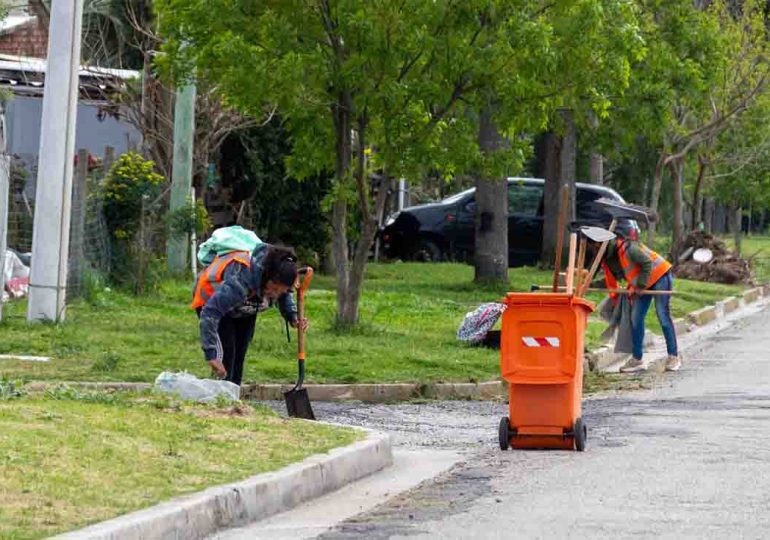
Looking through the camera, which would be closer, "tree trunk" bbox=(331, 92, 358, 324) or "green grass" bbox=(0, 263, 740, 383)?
"green grass" bbox=(0, 263, 740, 383)

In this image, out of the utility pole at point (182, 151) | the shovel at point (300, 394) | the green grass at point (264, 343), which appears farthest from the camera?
the utility pole at point (182, 151)

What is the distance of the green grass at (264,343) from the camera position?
14633 millimetres

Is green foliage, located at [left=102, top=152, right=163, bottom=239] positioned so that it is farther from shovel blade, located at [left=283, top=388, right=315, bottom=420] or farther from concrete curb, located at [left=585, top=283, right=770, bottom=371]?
shovel blade, located at [left=283, top=388, right=315, bottom=420]

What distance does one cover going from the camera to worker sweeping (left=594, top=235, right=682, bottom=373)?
58.1 ft

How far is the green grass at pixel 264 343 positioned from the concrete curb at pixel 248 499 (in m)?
4.01

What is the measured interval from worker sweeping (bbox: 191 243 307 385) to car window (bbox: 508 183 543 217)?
76.3 feet

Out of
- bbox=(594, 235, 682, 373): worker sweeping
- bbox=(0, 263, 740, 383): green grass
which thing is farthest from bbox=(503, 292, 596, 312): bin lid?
bbox=(594, 235, 682, 373): worker sweeping

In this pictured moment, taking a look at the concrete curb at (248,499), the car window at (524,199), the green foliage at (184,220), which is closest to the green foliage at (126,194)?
the green foliage at (184,220)

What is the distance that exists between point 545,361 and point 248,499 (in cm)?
337

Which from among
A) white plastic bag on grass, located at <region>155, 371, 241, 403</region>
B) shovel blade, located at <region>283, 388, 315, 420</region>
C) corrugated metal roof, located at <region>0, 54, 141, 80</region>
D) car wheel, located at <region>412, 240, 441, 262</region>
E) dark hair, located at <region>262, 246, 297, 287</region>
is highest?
corrugated metal roof, located at <region>0, 54, 141, 80</region>

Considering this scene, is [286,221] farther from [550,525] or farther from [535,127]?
[550,525]

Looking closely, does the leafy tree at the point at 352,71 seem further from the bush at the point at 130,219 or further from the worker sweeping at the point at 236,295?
the worker sweeping at the point at 236,295

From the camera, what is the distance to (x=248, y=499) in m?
8.59

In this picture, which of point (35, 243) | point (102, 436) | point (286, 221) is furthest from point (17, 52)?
point (102, 436)
